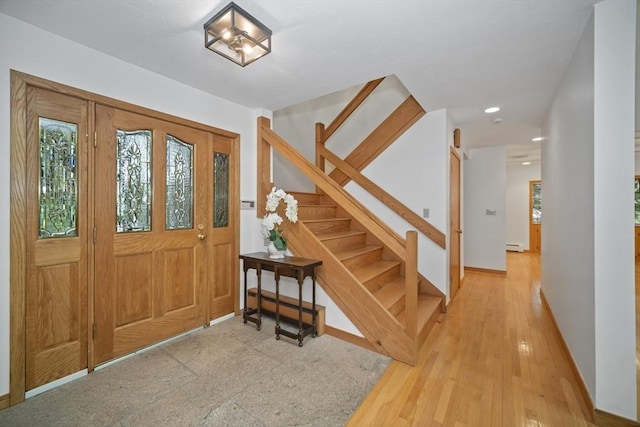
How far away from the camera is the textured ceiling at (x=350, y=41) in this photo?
1598 millimetres

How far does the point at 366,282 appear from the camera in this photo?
267 cm

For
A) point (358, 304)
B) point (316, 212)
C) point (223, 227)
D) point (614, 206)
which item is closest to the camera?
point (614, 206)

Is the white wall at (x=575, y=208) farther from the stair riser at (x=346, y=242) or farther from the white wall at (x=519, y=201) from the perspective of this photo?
the white wall at (x=519, y=201)

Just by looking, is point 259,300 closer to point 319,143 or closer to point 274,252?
point 274,252

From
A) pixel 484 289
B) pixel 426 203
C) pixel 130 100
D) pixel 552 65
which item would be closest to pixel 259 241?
pixel 130 100

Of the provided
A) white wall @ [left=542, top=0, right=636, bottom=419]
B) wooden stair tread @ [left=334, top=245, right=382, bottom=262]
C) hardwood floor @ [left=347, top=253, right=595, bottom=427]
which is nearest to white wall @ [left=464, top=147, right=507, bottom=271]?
hardwood floor @ [left=347, top=253, right=595, bottom=427]

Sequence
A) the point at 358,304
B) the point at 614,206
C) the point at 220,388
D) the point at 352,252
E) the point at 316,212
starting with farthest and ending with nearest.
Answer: the point at 316,212 → the point at 352,252 → the point at 358,304 → the point at 220,388 → the point at 614,206

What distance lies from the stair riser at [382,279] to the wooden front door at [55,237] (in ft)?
7.87

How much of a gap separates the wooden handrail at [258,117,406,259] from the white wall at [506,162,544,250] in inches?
273

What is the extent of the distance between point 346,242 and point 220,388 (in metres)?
1.96

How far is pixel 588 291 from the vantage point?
1.73 metres

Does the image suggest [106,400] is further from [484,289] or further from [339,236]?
[484,289]

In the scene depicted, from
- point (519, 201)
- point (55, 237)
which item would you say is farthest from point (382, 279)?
point (519, 201)

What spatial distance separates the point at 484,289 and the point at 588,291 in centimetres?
272
